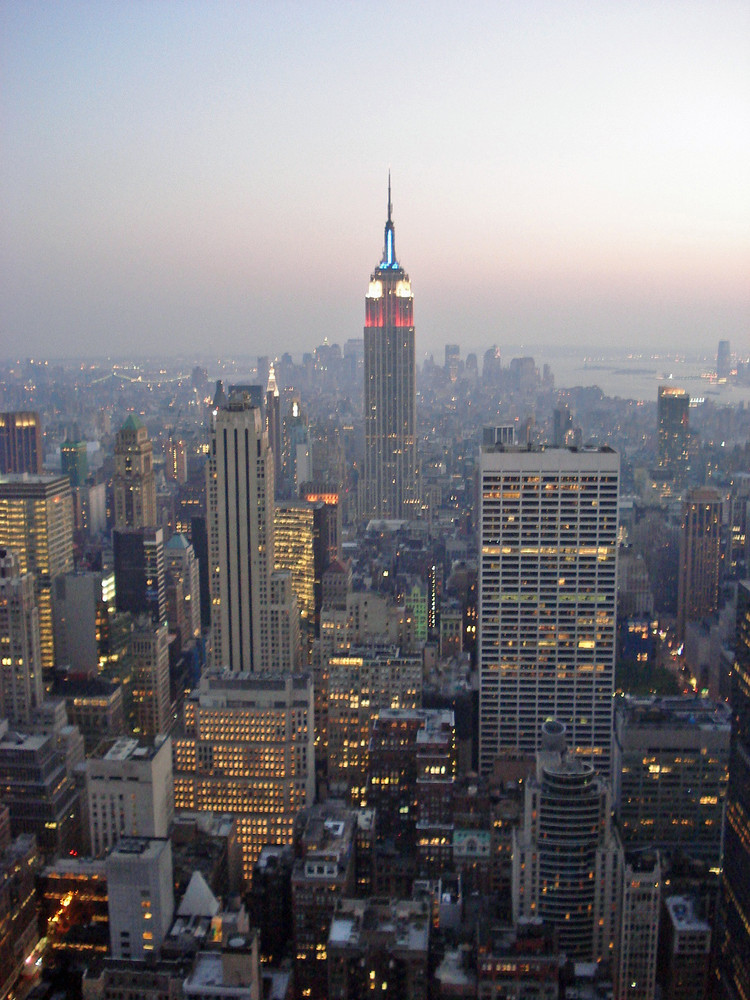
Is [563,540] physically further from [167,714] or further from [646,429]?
[167,714]

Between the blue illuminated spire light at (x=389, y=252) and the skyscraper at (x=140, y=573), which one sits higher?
the blue illuminated spire light at (x=389, y=252)

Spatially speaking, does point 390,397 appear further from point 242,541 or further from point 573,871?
point 573,871

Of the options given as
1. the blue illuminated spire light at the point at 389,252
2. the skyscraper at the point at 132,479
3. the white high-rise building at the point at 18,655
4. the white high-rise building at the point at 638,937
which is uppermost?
the blue illuminated spire light at the point at 389,252

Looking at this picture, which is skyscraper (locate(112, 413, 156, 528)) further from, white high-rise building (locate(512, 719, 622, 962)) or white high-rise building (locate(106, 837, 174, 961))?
white high-rise building (locate(512, 719, 622, 962))

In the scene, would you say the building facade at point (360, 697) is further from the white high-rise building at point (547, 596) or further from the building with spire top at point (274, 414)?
the building with spire top at point (274, 414)

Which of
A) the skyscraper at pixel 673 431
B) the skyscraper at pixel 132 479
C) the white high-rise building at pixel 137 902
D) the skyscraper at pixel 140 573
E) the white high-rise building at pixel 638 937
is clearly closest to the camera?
the white high-rise building at pixel 137 902

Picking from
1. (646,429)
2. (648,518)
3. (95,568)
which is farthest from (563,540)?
(95,568)

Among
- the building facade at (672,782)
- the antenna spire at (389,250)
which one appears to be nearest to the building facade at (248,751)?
the building facade at (672,782)
